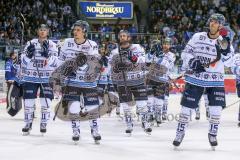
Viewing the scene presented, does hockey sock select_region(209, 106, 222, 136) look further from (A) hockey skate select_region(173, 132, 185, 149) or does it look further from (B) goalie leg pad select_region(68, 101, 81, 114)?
(B) goalie leg pad select_region(68, 101, 81, 114)

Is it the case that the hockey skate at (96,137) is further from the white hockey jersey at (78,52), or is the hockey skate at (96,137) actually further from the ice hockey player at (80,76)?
the white hockey jersey at (78,52)

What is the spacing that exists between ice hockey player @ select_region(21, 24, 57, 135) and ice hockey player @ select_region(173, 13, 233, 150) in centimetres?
221

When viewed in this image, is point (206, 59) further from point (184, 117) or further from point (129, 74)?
point (129, 74)

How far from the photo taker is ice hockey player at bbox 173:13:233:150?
A: 6.91m

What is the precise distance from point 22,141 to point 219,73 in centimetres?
279

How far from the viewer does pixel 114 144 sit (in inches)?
300

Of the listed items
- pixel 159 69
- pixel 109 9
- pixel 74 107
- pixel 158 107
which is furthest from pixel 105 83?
pixel 109 9

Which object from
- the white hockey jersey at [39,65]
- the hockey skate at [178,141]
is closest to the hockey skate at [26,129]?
the white hockey jersey at [39,65]

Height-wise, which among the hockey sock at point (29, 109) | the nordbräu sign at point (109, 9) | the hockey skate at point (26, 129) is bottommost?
the hockey skate at point (26, 129)

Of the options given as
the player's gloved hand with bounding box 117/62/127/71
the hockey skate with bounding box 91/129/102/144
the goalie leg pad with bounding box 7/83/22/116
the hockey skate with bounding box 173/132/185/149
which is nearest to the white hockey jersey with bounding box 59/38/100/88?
the hockey skate with bounding box 91/129/102/144

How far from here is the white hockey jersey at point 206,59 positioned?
6.93 m

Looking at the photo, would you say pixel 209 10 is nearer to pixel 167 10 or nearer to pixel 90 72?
pixel 167 10

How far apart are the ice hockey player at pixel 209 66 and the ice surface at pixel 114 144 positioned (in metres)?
0.35

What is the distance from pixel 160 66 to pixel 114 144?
2695 mm
